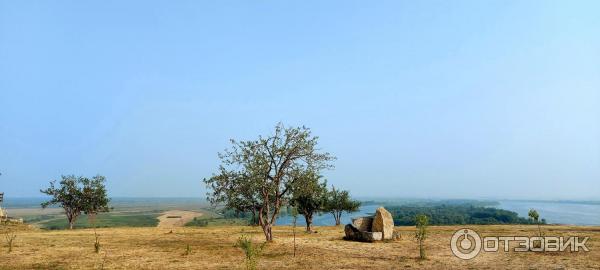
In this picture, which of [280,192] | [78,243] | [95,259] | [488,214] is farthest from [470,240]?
[488,214]

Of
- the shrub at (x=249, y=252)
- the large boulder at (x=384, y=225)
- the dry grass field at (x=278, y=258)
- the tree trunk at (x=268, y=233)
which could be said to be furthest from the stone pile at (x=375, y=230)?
the shrub at (x=249, y=252)

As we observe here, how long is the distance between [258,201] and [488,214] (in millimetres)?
173225

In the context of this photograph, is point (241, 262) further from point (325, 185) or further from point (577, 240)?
A: point (325, 185)

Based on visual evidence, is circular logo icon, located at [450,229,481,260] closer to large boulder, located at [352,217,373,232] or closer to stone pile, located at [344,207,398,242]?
stone pile, located at [344,207,398,242]

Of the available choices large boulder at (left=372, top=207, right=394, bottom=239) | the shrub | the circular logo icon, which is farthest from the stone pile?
the shrub

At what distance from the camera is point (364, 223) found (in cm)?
3994

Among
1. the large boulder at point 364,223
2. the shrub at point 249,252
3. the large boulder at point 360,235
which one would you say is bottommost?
the large boulder at point 360,235

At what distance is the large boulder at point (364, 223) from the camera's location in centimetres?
3922

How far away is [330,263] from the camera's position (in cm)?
2383
